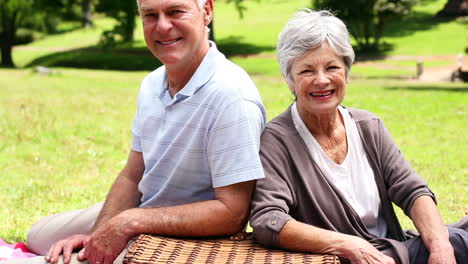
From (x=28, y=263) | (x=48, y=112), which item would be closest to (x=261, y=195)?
(x=28, y=263)

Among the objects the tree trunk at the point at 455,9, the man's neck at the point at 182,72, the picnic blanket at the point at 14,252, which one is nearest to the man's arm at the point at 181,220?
the man's neck at the point at 182,72

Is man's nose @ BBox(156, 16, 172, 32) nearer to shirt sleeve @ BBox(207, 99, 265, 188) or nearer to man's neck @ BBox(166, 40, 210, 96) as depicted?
man's neck @ BBox(166, 40, 210, 96)

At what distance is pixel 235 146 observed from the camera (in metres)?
3.05

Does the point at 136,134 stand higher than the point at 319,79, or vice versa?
the point at 319,79

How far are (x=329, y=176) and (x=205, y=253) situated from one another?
684mm

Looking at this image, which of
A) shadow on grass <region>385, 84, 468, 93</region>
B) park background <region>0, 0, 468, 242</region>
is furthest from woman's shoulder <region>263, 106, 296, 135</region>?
shadow on grass <region>385, 84, 468, 93</region>

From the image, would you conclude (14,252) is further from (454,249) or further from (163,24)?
(454,249)

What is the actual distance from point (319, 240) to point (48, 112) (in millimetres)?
10360

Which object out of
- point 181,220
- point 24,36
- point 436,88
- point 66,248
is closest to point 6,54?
point 24,36

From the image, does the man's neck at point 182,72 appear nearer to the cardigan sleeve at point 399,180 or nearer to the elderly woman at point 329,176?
the elderly woman at point 329,176

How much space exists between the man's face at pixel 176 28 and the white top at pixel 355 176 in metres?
0.58

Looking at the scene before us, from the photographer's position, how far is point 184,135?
3176mm

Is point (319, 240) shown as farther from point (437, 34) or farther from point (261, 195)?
point (437, 34)

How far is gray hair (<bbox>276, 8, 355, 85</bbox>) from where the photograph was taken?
3.05 m
